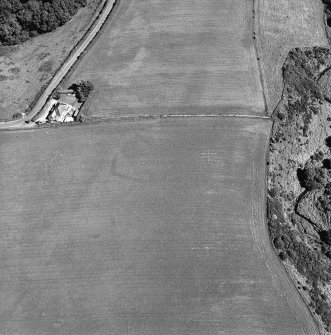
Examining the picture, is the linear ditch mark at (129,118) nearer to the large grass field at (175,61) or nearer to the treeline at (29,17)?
the large grass field at (175,61)

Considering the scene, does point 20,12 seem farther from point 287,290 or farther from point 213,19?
point 287,290

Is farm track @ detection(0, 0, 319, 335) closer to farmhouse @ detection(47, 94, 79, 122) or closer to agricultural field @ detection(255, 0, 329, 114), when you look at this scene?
farmhouse @ detection(47, 94, 79, 122)

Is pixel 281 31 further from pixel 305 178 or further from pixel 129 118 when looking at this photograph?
pixel 129 118

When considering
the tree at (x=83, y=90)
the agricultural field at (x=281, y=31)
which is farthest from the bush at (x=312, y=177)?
the tree at (x=83, y=90)

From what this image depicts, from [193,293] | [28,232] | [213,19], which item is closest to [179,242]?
[193,293]

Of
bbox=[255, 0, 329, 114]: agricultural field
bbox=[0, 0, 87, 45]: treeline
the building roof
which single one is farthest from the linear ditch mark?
bbox=[0, 0, 87, 45]: treeline

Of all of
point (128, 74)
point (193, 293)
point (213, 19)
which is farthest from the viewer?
point (213, 19)
